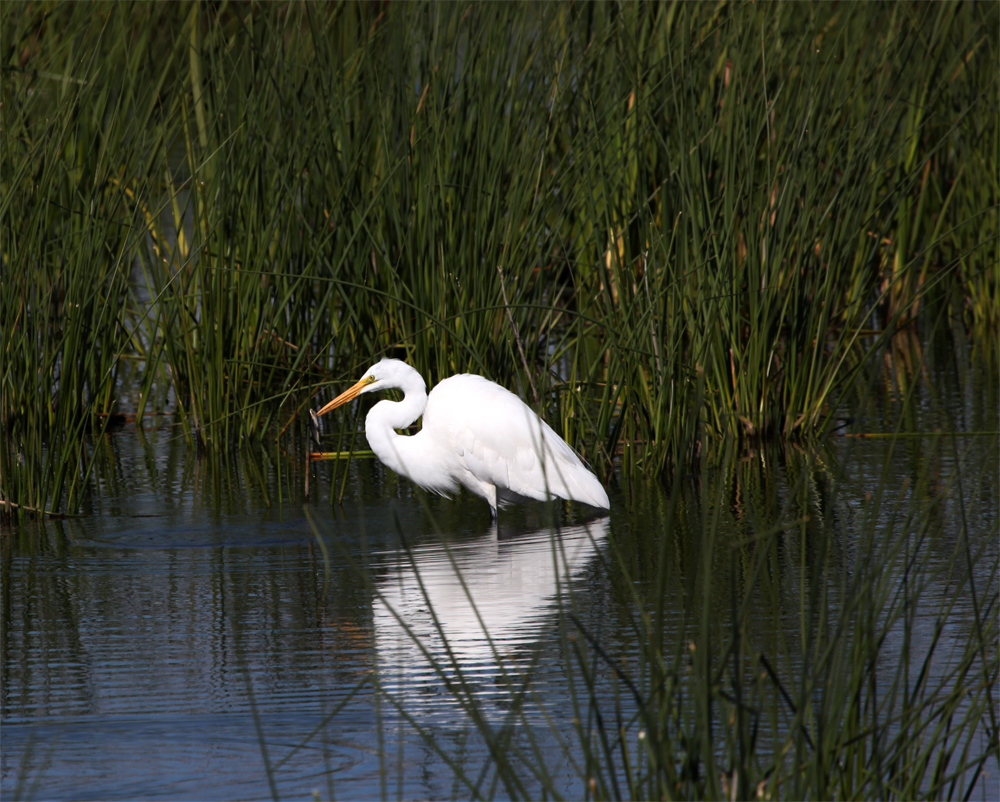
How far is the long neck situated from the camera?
16.1ft

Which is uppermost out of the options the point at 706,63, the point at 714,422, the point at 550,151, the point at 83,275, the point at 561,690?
the point at 706,63

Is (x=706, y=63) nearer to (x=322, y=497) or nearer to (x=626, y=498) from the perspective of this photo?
(x=626, y=498)

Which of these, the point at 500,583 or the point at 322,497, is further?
the point at 322,497

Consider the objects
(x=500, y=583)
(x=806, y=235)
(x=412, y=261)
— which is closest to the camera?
→ (x=500, y=583)

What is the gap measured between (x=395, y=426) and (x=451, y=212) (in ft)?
3.04

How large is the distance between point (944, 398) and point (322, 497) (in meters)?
2.76

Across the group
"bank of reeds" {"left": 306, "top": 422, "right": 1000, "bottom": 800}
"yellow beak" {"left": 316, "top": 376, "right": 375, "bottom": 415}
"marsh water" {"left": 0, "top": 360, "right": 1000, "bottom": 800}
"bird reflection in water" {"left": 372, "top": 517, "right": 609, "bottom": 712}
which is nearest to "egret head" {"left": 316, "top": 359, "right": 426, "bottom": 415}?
"yellow beak" {"left": 316, "top": 376, "right": 375, "bottom": 415}

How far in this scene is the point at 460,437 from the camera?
4883 millimetres

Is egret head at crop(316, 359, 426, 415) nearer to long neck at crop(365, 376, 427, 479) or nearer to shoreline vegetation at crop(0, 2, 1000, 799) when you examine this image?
long neck at crop(365, 376, 427, 479)

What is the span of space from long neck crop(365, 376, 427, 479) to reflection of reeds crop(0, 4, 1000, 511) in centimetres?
22

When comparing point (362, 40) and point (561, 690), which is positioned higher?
point (362, 40)

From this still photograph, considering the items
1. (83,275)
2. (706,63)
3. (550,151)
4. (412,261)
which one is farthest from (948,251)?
(83,275)

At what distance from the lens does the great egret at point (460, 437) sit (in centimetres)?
482

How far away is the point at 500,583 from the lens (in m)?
3.92
